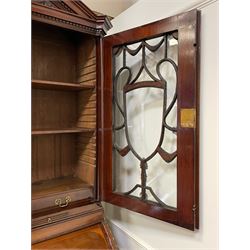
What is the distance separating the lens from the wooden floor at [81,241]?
1270 mm

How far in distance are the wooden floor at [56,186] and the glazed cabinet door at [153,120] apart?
174 mm

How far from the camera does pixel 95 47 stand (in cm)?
154

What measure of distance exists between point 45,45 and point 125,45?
1.80 feet

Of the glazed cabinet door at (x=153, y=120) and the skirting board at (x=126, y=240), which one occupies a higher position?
the glazed cabinet door at (x=153, y=120)

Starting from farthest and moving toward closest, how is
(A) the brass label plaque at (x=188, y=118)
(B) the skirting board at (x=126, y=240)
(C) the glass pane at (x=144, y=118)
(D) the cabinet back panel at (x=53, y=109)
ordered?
(B) the skirting board at (x=126, y=240), (D) the cabinet back panel at (x=53, y=109), (C) the glass pane at (x=144, y=118), (A) the brass label plaque at (x=188, y=118)

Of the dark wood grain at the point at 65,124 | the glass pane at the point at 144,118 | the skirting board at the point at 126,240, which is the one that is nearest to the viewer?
the dark wood grain at the point at 65,124

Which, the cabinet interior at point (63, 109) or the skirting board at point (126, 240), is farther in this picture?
the skirting board at point (126, 240)

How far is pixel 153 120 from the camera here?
156 centimetres

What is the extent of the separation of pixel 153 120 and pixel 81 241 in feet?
2.63

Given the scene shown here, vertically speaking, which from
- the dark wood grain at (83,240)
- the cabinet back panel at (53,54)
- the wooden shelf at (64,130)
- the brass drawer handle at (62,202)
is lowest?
the dark wood grain at (83,240)

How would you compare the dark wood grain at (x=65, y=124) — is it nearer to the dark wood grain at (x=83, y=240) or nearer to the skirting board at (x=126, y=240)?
the dark wood grain at (x=83, y=240)

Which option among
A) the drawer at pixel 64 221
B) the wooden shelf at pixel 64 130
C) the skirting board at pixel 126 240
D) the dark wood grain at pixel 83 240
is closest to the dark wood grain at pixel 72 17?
the wooden shelf at pixel 64 130

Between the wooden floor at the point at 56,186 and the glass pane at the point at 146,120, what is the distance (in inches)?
9.5
